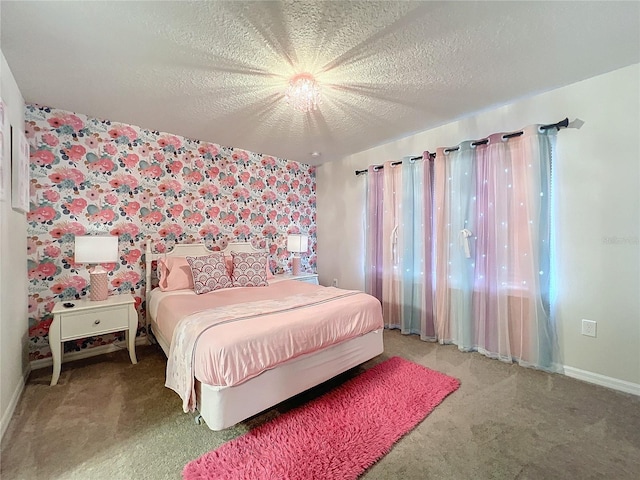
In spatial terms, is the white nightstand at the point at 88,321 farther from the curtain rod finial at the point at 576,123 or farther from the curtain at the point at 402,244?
the curtain rod finial at the point at 576,123

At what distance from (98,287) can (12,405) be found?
39.1 inches

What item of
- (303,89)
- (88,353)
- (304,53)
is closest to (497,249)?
(303,89)

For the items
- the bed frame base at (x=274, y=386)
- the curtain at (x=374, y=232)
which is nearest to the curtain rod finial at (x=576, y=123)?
the curtain at (x=374, y=232)

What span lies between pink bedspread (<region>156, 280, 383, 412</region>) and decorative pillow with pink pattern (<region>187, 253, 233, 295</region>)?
29 cm

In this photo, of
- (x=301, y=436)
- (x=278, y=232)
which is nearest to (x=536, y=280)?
(x=301, y=436)

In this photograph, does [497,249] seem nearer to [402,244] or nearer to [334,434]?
[402,244]

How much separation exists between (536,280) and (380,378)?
1.65m

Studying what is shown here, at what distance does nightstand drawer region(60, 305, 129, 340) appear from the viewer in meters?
2.28

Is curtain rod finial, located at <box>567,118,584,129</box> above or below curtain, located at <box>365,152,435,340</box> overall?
above

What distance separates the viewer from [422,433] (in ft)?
5.55

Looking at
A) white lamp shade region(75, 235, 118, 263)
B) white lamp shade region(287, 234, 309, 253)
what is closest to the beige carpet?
white lamp shade region(75, 235, 118, 263)

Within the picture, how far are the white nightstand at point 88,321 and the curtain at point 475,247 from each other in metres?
2.94

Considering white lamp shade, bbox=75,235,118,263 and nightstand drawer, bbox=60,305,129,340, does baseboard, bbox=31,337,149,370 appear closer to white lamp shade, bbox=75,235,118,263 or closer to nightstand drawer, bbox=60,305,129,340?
nightstand drawer, bbox=60,305,129,340

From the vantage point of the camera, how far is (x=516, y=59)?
196cm
